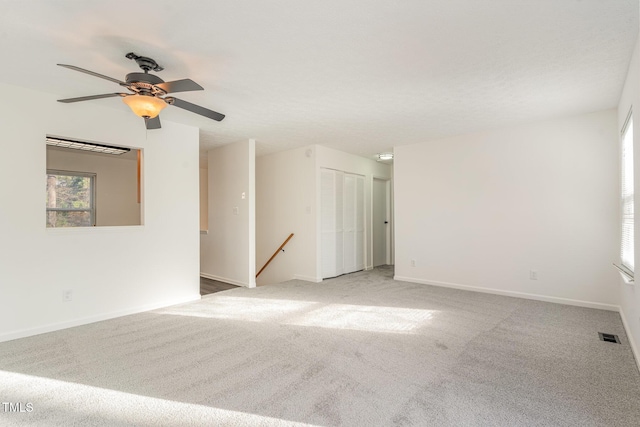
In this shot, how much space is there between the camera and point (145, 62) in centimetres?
253

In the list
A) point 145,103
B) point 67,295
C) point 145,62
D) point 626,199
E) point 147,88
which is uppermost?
point 145,62

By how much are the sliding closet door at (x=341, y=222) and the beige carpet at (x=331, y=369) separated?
2.11 metres

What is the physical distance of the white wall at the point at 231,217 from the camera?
17.5 ft

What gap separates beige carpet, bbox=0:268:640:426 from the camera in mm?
1855

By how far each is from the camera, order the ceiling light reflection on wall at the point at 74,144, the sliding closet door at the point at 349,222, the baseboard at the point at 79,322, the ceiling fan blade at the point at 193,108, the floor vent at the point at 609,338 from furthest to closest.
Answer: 1. the sliding closet door at the point at 349,222
2. the ceiling light reflection on wall at the point at 74,144
3. the baseboard at the point at 79,322
4. the floor vent at the point at 609,338
5. the ceiling fan blade at the point at 193,108

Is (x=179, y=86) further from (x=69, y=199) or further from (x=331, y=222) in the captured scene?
(x=69, y=199)

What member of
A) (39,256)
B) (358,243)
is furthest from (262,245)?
(39,256)

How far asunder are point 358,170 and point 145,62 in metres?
4.70

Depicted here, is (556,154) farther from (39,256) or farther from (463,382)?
(39,256)

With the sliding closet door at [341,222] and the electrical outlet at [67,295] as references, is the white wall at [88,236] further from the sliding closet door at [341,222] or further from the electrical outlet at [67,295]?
the sliding closet door at [341,222]

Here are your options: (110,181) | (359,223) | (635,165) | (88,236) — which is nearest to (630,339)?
(635,165)

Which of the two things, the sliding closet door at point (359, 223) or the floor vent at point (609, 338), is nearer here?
the floor vent at point (609, 338)

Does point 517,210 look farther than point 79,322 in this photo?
Yes

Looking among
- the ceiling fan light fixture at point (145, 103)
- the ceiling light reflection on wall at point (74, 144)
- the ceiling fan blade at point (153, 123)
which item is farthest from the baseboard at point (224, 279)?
the ceiling fan light fixture at point (145, 103)
